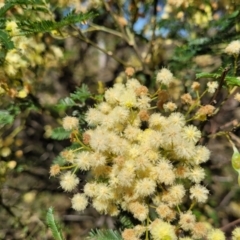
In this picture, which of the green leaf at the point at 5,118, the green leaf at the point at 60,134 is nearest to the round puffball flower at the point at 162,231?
the green leaf at the point at 60,134

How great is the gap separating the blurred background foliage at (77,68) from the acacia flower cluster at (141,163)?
10.5 inches

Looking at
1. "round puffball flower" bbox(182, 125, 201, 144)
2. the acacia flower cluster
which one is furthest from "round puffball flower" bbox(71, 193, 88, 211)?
"round puffball flower" bbox(182, 125, 201, 144)

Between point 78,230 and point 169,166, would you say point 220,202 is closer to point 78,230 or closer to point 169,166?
point 78,230

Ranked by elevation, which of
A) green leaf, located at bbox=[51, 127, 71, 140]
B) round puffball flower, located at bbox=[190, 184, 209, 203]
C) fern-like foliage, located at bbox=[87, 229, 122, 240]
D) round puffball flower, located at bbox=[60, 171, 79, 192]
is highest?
green leaf, located at bbox=[51, 127, 71, 140]

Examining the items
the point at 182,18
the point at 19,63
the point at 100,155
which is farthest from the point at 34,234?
the point at 182,18

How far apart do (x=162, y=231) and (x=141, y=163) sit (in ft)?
0.65

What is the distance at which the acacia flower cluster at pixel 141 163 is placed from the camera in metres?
1.16

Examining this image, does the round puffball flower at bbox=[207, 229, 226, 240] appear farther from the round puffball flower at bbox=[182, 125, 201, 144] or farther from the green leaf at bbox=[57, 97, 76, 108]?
the green leaf at bbox=[57, 97, 76, 108]

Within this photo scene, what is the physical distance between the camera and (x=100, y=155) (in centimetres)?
119

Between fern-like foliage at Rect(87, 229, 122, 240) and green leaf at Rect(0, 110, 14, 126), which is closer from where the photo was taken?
fern-like foliage at Rect(87, 229, 122, 240)

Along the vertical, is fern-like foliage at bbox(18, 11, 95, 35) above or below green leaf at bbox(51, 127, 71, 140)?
above

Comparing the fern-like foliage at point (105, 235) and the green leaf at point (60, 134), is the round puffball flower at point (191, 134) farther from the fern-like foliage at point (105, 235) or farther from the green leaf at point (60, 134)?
the green leaf at point (60, 134)

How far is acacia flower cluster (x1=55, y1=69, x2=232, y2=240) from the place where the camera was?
45.7 inches

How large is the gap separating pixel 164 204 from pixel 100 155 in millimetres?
241
